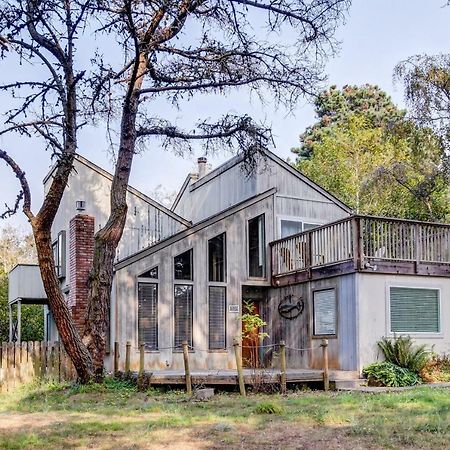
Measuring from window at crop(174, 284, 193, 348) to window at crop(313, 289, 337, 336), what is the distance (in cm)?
311

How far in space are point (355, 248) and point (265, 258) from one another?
3803mm

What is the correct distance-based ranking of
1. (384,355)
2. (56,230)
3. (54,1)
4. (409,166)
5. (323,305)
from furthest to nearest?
(409,166)
(56,230)
(323,305)
(384,355)
(54,1)

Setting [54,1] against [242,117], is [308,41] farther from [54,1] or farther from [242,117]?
[54,1]

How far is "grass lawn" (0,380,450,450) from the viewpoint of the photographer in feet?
25.1

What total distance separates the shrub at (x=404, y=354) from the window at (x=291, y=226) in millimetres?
4670

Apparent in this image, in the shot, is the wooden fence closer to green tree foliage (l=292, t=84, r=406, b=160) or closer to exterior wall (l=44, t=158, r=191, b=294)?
exterior wall (l=44, t=158, r=191, b=294)

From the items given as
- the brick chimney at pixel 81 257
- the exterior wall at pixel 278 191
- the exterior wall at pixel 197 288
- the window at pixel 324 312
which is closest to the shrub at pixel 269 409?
the window at pixel 324 312

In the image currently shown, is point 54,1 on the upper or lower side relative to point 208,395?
upper

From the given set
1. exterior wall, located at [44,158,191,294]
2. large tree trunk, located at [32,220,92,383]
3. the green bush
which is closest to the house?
exterior wall, located at [44,158,191,294]

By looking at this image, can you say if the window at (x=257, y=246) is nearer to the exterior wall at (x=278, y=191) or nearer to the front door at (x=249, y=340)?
the exterior wall at (x=278, y=191)

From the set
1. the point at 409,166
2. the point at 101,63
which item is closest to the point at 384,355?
the point at 101,63

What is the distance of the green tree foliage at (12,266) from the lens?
87.3ft

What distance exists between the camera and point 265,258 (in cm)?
1797

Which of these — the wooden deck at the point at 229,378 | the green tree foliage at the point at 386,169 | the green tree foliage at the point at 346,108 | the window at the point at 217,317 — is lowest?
the wooden deck at the point at 229,378
